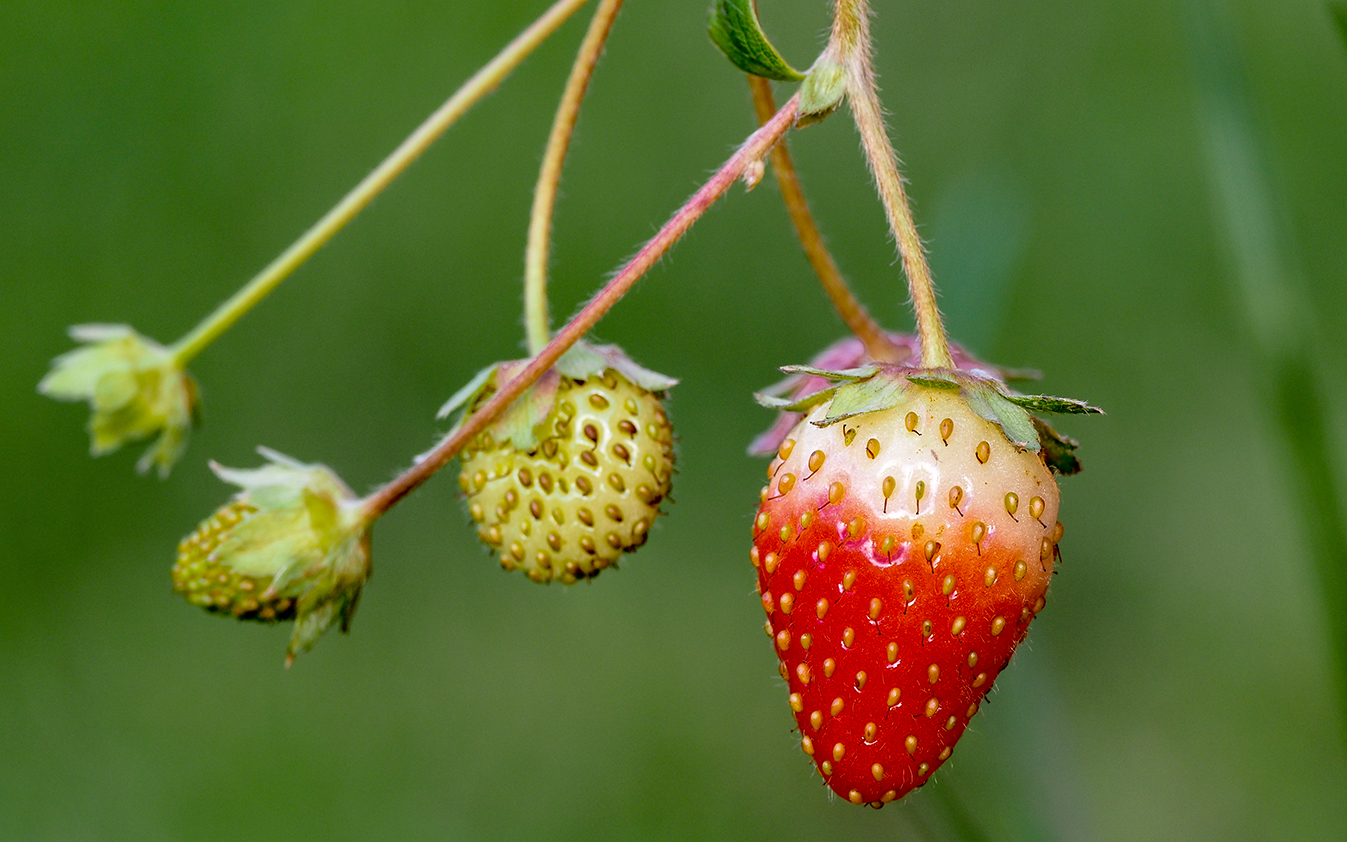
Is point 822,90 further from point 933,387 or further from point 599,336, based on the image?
point 599,336

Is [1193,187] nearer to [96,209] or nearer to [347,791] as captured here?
[347,791]

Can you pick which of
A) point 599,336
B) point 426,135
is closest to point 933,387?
point 426,135

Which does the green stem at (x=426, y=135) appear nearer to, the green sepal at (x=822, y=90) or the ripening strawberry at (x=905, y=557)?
the green sepal at (x=822, y=90)

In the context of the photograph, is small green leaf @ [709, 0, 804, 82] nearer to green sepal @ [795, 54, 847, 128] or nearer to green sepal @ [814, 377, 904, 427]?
green sepal @ [795, 54, 847, 128]

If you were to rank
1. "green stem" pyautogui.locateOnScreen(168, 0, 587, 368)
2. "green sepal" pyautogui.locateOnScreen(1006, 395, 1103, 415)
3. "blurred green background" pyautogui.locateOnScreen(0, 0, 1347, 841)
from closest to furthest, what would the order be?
"green sepal" pyautogui.locateOnScreen(1006, 395, 1103, 415) → "green stem" pyautogui.locateOnScreen(168, 0, 587, 368) → "blurred green background" pyautogui.locateOnScreen(0, 0, 1347, 841)

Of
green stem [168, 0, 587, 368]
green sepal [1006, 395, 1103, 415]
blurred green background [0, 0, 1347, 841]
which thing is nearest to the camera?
green sepal [1006, 395, 1103, 415]

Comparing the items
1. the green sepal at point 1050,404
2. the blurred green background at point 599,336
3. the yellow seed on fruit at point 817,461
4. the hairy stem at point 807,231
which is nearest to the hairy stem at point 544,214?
the hairy stem at point 807,231

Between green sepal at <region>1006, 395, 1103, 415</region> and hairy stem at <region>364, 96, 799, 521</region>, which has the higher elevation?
hairy stem at <region>364, 96, 799, 521</region>

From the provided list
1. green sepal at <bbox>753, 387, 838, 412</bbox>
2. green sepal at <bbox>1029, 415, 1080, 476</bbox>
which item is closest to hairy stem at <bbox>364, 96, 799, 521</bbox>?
green sepal at <bbox>753, 387, 838, 412</bbox>
